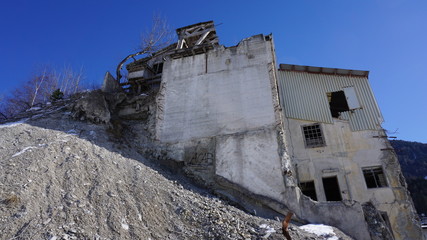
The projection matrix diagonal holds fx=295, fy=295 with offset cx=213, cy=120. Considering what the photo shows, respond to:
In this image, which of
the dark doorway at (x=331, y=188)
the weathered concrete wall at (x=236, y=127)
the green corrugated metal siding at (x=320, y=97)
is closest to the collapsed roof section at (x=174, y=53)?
the weathered concrete wall at (x=236, y=127)

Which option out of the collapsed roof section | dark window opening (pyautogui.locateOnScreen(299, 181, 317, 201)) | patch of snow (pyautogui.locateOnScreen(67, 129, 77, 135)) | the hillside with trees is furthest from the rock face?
the hillside with trees

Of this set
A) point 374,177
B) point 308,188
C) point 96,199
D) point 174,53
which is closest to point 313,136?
point 308,188

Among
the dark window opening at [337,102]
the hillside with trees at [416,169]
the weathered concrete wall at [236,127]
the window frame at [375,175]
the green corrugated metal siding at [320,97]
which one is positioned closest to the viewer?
the weathered concrete wall at [236,127]

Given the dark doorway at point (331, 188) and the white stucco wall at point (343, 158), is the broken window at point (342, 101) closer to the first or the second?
the white stucco wall at point (343, 158)

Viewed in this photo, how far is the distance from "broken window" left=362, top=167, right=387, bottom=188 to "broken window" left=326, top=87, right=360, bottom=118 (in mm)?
3329

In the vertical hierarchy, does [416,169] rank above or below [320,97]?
above

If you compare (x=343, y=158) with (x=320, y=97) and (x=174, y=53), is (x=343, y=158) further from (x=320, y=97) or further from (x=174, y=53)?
(x=174, y=53)

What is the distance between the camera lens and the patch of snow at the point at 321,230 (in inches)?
362

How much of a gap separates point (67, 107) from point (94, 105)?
86.4 inches

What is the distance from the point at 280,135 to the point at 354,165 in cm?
495

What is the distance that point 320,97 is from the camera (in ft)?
54.4

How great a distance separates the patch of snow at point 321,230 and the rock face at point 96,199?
439mm

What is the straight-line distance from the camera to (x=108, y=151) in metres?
12.4

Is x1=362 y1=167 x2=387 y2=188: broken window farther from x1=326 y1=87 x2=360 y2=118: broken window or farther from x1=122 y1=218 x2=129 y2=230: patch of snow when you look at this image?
x1=122 y1=218 x2=129 y2=230: patch of snow
